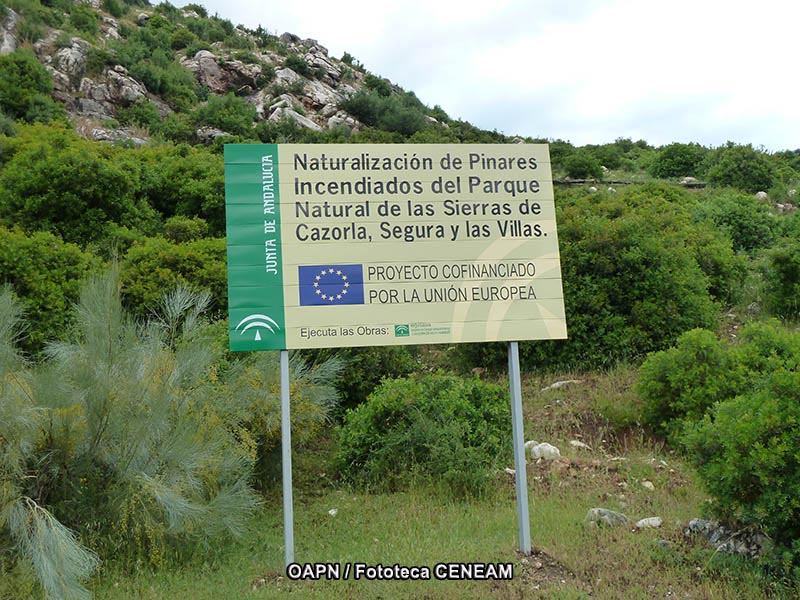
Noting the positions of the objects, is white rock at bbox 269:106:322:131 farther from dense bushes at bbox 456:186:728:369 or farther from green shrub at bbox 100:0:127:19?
dense bushes at bbox 456:186:728:369

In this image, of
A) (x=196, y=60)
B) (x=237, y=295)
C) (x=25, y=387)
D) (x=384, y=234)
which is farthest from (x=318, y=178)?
(x=196, y=60)

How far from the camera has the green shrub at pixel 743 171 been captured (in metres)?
21.2

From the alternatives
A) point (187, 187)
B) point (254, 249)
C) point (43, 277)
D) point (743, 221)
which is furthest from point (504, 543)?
point (743, 221)

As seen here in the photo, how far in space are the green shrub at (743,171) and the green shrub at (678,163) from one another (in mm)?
2043

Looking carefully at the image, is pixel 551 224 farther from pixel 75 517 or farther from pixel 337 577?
pixel 75 517

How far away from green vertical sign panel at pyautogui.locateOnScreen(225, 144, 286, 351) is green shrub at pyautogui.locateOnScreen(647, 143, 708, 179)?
842 inches

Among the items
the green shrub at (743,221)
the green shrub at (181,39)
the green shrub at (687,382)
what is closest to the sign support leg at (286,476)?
the green shrub at (687,382)

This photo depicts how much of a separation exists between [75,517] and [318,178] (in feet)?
9.47

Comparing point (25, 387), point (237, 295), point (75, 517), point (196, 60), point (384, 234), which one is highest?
point (196, 60)

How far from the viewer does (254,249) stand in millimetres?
5191

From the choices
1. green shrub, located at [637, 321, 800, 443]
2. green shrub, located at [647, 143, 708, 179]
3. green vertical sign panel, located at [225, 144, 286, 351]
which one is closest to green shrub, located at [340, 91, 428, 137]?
green shrub, located at [647, 143, 708, 179]

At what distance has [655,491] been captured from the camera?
645cm

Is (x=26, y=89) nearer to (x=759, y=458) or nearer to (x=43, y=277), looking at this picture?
(x=43, y=277)

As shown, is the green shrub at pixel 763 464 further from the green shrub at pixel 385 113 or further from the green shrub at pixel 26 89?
the green shrub at pixel 385 113
